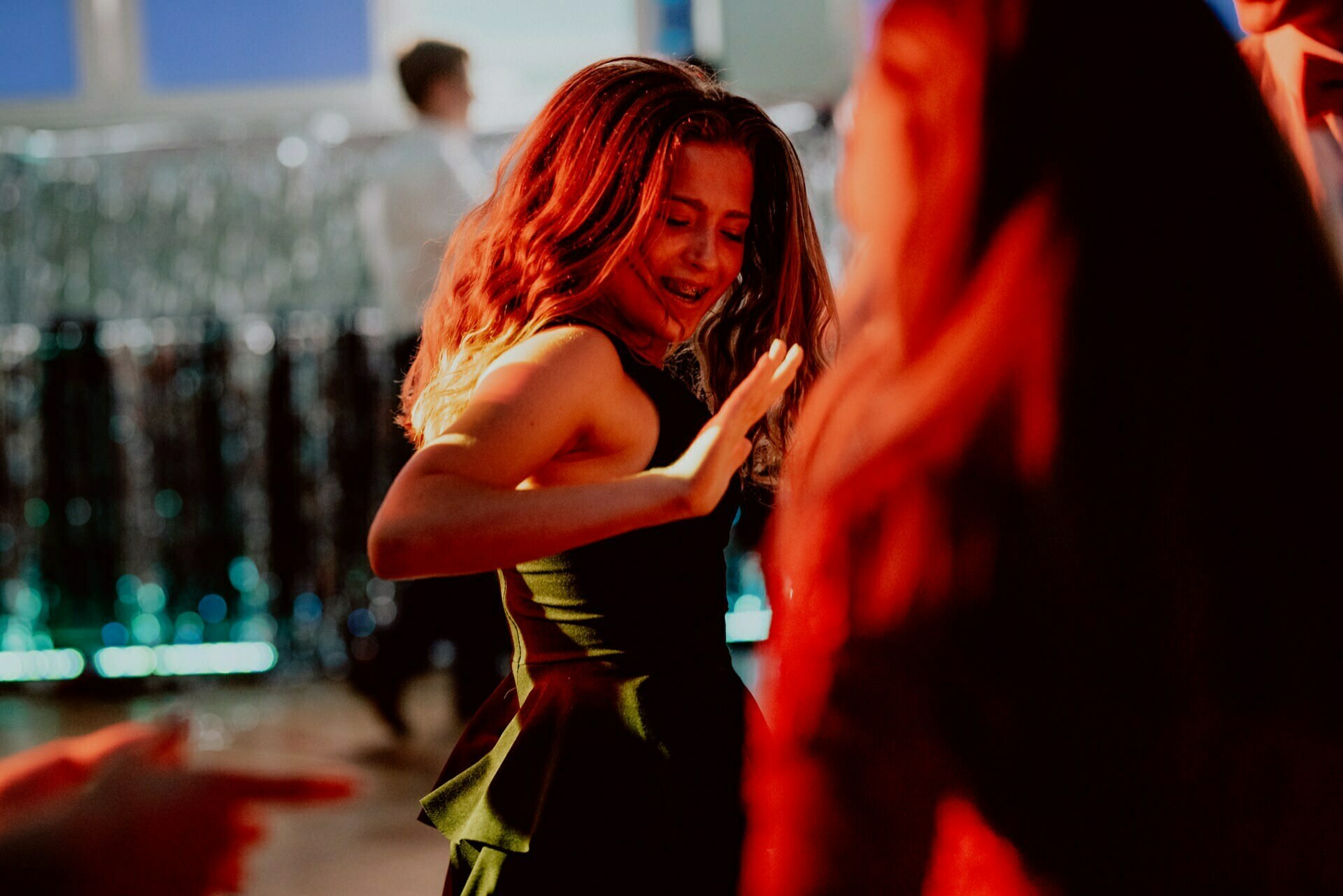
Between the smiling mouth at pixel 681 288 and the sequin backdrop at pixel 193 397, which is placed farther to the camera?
the sequin backdrop at pixel 193 397

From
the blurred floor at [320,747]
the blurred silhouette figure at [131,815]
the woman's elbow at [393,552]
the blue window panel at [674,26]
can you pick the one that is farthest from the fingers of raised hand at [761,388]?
the blue window panel at [674,26]

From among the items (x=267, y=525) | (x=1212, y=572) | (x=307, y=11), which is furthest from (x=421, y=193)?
(x=1212, y=572)

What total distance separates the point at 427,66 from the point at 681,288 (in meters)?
1.95

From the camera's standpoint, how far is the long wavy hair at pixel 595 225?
0.87 metres

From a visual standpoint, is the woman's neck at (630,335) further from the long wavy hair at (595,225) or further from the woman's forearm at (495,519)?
the woman's forearm at (495,519)

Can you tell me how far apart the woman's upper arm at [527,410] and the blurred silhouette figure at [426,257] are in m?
1.85

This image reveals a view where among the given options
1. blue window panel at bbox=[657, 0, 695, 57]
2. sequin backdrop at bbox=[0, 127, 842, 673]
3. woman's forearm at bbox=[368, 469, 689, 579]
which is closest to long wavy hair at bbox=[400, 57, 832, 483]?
woman's forearm at bbox=[368, 469, 689, 579]

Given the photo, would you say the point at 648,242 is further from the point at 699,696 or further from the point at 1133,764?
the point at 1133,764

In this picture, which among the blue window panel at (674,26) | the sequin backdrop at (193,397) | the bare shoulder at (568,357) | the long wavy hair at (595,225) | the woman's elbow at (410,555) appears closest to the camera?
the woman's elbow at (410,555)

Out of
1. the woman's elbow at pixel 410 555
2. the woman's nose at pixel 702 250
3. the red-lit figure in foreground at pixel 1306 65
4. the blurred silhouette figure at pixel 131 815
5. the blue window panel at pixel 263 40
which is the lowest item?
the blurred silhouette figure at pixel 131 815

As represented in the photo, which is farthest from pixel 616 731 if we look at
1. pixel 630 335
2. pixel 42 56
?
pixel 42 56

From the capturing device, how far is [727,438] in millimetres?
742

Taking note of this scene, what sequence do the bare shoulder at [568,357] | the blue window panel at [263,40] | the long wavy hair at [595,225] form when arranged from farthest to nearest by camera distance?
the blue window panel at [263,40], the long wavy hair at [595,225], the bare shoulder at [568,357]

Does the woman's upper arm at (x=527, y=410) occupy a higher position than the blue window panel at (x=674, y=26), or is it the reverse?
the blue window panel at (x=674, y=26)
